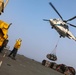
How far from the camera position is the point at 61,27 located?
3728cm

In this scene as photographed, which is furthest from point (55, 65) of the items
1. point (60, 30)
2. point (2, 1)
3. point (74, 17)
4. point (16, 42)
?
point (2, 1)

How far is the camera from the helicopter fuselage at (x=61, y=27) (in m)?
37.0

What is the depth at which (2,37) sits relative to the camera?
923 centimetres

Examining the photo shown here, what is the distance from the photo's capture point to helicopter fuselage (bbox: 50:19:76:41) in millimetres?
36969

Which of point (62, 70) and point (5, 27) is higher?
point (5, 27)

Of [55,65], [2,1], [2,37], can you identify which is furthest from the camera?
[55,65]

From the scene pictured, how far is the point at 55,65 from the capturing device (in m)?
40.0

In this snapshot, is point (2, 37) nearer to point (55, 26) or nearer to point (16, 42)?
point (16, 42)

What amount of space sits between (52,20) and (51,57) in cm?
667

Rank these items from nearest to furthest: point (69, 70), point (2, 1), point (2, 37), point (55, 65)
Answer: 1. point (2, 1)
2. point (2, 37)
3. point (69, 70)
4. point (55, 65)

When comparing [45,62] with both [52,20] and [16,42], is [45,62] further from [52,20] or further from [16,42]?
[16,42]

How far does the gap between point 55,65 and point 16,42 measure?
673 inches

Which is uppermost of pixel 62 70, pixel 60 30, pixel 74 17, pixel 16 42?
pixel 74 17

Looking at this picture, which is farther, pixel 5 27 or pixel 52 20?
pixel 52 20
